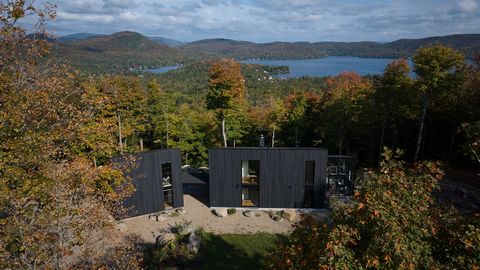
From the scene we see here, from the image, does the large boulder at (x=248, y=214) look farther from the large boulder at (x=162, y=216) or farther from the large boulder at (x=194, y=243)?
the large boulder at (x=162, y=216)

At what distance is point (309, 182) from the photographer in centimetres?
1622

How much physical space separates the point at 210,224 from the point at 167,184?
3.06 m

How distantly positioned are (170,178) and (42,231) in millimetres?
9119

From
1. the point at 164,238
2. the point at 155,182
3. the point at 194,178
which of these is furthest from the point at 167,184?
the point at 164,238

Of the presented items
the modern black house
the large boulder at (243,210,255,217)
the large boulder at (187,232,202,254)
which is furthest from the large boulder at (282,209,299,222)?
the modern black house

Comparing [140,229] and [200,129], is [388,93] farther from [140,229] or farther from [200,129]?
[140,229]

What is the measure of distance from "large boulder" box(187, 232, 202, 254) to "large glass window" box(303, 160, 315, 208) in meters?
6.17

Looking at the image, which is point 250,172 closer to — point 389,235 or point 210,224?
point 210,224

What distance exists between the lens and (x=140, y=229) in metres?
14.4

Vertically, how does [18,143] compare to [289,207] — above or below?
above

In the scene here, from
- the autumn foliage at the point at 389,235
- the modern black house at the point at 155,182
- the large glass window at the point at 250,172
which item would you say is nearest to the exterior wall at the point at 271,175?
the large glass window at the point at 250,172

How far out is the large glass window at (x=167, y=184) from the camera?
1592cm

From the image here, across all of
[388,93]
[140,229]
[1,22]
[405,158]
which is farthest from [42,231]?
[405,158]

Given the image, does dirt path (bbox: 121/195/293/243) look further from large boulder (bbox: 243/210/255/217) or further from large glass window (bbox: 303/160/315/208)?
large glass window (bbox: 303/160/315/208)
